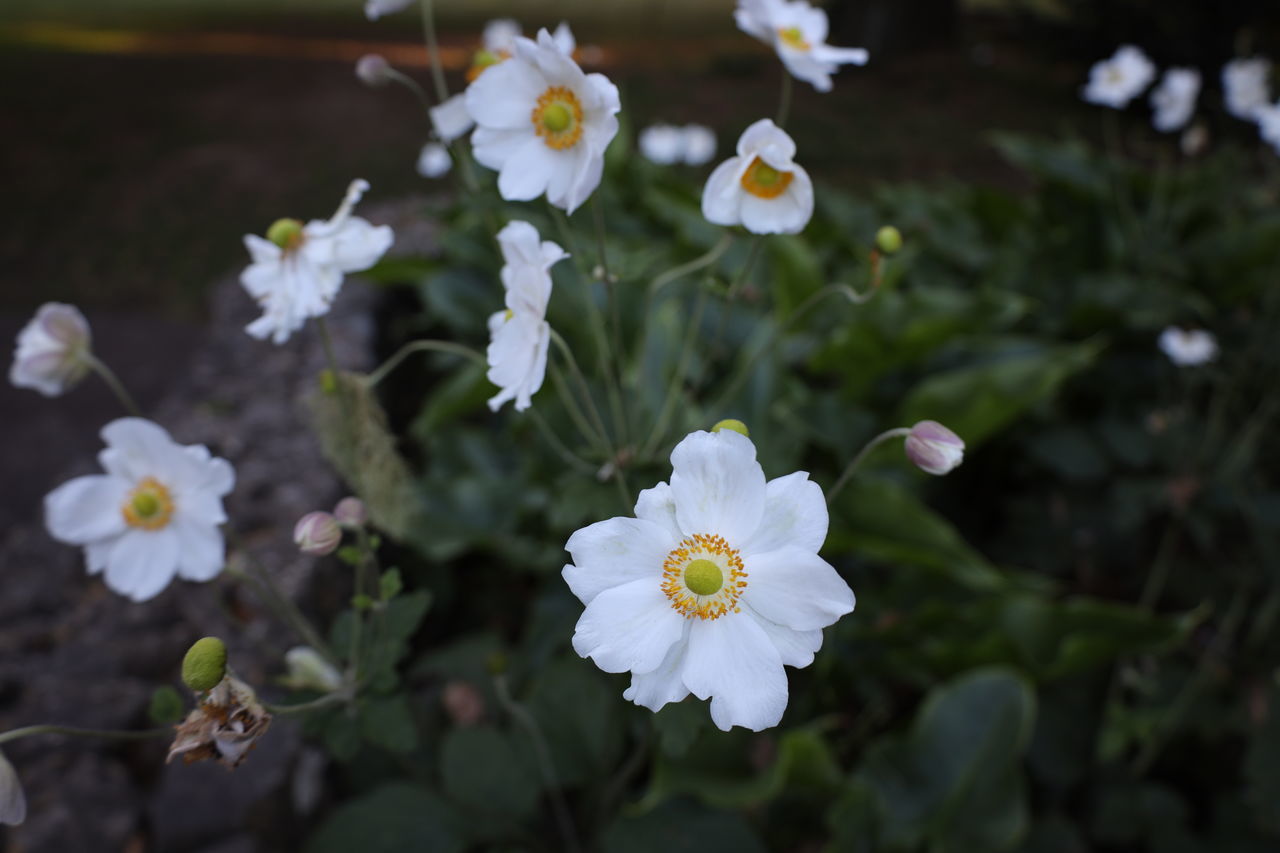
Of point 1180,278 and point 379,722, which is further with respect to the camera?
point 1180,278

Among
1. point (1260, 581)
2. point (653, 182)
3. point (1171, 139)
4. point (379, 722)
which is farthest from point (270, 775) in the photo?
point (1171, 139)

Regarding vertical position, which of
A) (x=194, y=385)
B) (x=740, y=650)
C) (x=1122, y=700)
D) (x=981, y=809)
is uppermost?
(x=740, y=650)

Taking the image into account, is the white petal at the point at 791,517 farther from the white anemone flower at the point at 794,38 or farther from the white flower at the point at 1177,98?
the white flower at the point at 1177,98

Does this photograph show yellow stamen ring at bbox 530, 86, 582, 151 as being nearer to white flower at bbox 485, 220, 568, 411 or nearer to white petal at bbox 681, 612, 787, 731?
white flower at bbox 485, 220, 568, 411

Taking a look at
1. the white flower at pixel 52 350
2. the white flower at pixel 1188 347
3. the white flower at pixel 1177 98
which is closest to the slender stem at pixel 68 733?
the white flower at pixel 52 350

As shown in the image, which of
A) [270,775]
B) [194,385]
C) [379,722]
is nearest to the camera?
[379,722]

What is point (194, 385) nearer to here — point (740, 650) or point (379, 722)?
point (379, 722)

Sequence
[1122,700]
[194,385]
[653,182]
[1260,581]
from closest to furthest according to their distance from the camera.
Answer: [1122,700]
[1260,581]
[194,385]
[653,182]

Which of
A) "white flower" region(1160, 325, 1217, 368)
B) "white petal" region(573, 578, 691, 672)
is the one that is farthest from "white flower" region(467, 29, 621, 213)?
"white flower" region(1160, 325, 1217, 368)
